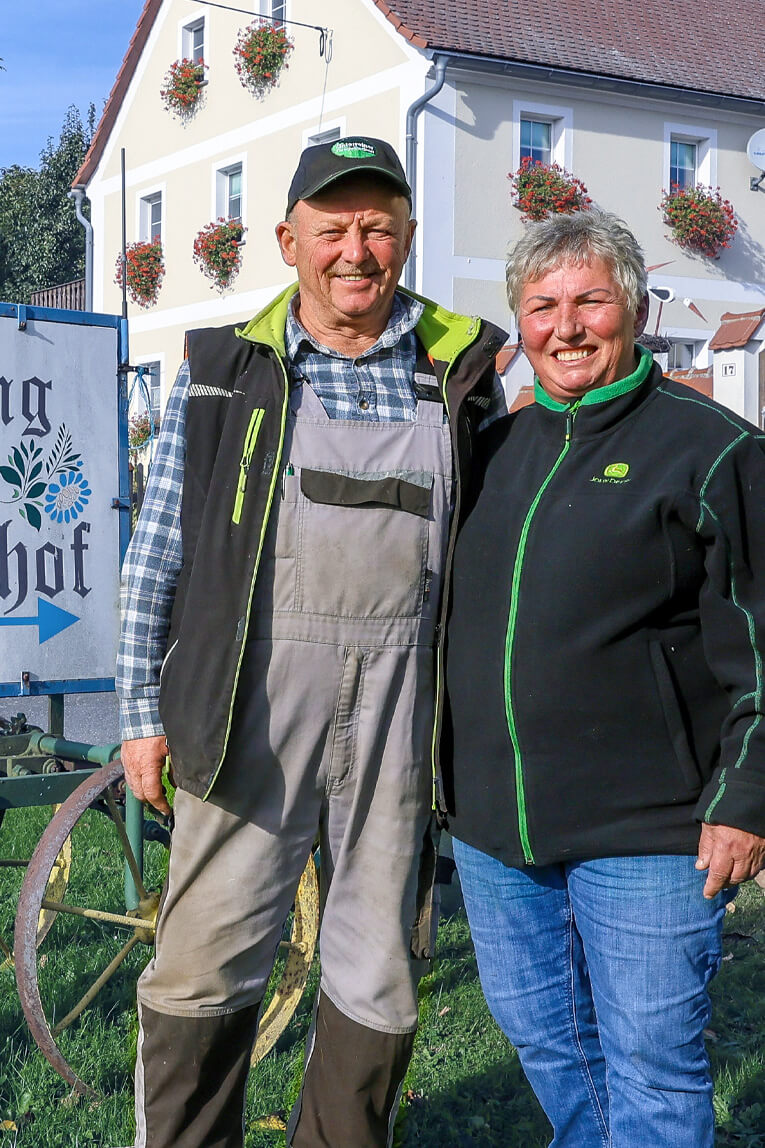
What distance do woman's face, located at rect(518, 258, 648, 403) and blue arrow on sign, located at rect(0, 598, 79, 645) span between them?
2.08 meters

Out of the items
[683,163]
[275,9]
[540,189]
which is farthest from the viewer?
[275,9]

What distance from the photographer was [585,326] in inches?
91.5

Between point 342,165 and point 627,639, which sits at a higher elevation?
point 342,165

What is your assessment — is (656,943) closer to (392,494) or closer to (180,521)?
(392,494)

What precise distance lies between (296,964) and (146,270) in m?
19.1

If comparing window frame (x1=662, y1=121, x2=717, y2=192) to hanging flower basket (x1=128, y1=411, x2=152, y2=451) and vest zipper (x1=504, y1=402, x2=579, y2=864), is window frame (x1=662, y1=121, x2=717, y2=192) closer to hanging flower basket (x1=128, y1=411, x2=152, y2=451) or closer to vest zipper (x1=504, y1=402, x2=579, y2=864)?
hanging flower basket (x1=128, y1=411, x2=152, y2=451)

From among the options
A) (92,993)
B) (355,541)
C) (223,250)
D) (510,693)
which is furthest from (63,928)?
(223,250)

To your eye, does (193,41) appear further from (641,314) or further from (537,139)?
(641,314)

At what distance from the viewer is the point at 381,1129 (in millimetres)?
2613

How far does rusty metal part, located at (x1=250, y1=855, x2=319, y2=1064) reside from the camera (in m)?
Result: 3.46

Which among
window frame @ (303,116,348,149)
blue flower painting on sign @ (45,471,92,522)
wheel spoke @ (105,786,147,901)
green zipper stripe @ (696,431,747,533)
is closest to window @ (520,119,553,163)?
window frame @ (303,116,348,149)

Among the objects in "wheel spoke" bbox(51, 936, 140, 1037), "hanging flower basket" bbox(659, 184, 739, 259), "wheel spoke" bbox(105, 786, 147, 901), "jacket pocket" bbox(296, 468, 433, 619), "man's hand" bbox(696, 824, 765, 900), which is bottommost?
"wheel spoke" bbox(51, 936, 140, 1037)

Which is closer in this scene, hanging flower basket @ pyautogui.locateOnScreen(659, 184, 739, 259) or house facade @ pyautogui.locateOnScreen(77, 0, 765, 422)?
house facade @ pyautogui.locateOnScreen(77, 0, 765, 422)

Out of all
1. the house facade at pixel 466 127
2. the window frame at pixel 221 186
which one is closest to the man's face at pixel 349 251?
the house facade at pixel 466 127
